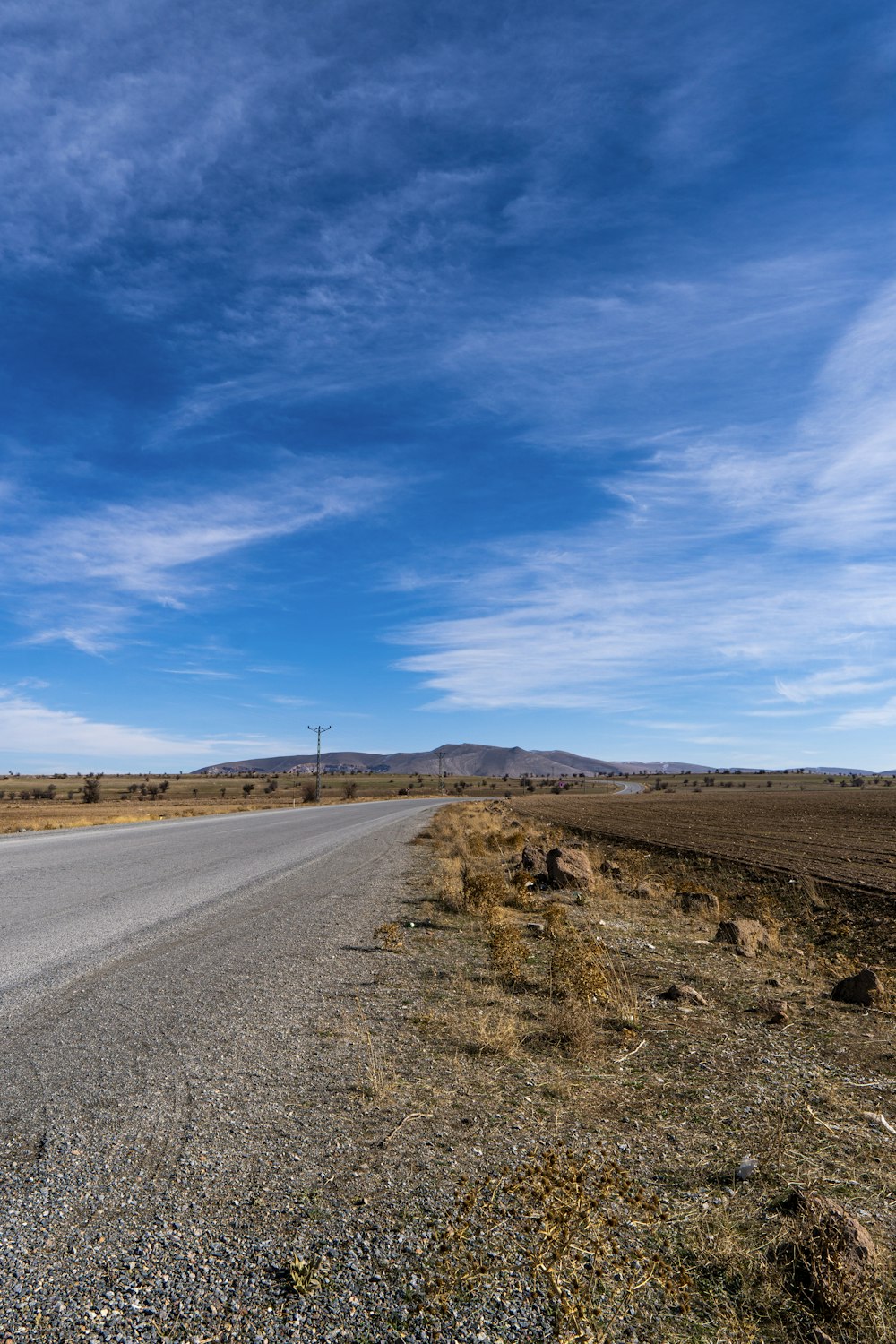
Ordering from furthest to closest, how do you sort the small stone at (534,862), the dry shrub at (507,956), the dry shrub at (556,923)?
1. the small stone at (534,862)
2. the dry shrub at (556,923)
3. the dry shrub at (507,956)

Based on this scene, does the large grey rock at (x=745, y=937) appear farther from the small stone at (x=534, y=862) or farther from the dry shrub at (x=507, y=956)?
the small stone at (x=534, y=862)

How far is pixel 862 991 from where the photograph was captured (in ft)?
25.9

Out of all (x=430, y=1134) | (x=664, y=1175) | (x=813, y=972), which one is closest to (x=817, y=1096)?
(x=664, y=1175)

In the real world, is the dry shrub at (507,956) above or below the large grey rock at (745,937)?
above

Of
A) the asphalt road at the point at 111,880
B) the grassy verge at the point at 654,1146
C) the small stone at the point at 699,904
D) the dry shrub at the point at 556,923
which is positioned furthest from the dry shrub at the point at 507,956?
the small stone at the point at 699,904

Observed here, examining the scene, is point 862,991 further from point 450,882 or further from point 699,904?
point 450,882

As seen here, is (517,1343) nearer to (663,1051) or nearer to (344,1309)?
(344,1309)

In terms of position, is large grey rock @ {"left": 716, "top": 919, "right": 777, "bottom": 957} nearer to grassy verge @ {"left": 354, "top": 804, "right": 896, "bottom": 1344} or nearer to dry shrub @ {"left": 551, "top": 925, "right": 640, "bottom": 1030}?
grassy verge @ {"left": 354, "top": 804, "right": 896, "bottom": 1344}

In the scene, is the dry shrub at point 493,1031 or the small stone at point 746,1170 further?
the dry shrub at point 493,1031

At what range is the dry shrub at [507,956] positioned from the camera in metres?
8.35

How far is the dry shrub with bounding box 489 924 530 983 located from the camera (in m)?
8.35

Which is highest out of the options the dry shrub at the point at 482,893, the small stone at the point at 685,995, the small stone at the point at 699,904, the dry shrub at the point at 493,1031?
the dry shrub at the point at 482,893

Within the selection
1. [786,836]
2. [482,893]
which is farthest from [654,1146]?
[786,836]

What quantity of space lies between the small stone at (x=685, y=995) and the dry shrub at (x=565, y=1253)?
396 cm
